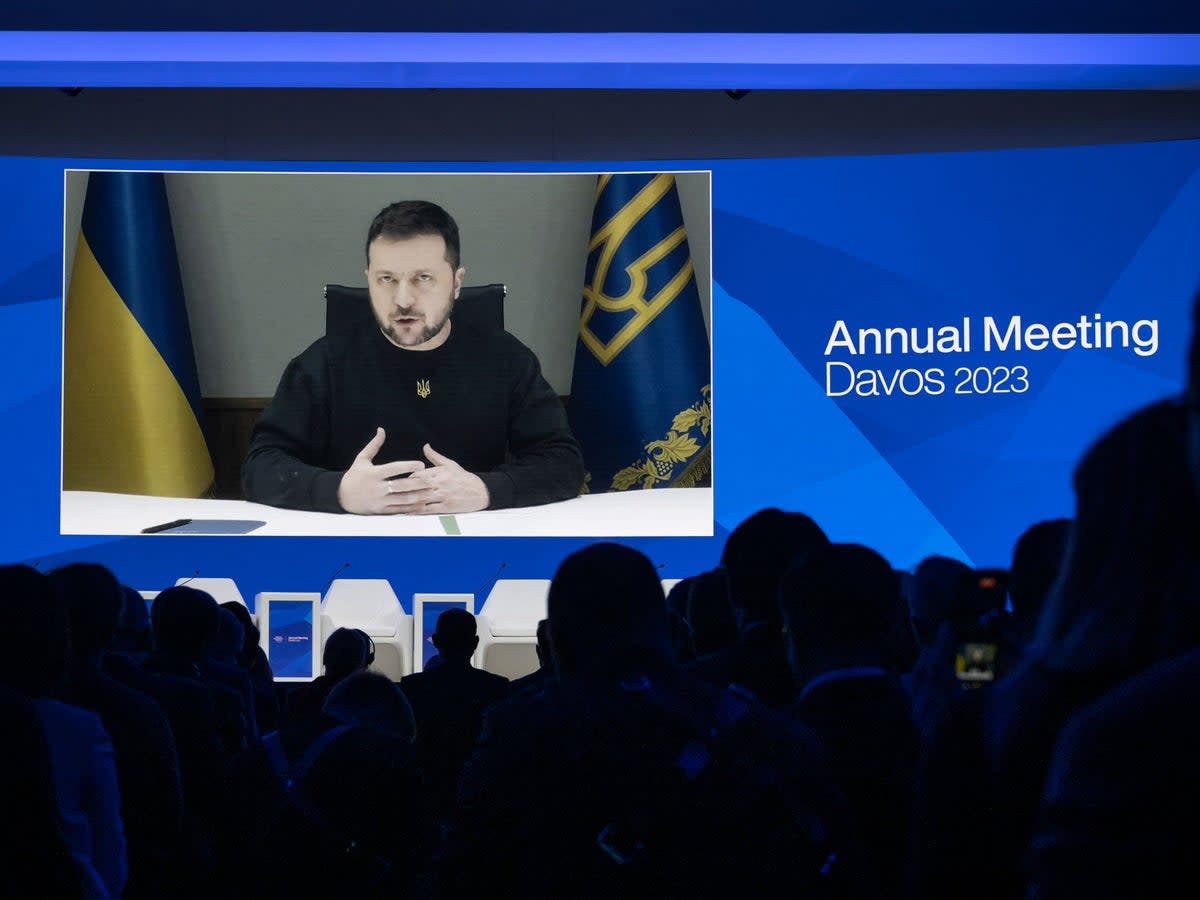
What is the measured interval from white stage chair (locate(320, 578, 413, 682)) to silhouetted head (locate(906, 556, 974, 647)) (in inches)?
239

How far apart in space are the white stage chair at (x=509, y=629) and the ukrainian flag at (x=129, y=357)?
232cm

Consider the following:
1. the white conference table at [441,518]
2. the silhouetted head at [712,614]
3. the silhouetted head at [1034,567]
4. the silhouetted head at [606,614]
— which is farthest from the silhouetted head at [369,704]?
the white conference table at [441,518]

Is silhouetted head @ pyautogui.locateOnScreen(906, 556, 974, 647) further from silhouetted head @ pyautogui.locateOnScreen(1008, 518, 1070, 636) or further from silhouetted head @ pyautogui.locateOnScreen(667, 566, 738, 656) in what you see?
silhouetted head @ pyautogui.locateOnScreen(667, 566, 738, 656)

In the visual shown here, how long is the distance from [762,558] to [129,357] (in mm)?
7882

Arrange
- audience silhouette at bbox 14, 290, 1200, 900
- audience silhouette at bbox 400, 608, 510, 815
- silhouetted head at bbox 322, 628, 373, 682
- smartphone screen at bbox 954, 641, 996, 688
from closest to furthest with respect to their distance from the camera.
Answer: audience silhouette at bbox 14, 290, 1200, 900, smartphone screen at bbox 954, 641, 996, 688, silhouetted head at bbox 322, 628, 373, 682, audience silhouette at bbox 400, 608, 510, 815

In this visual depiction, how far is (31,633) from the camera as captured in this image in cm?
239

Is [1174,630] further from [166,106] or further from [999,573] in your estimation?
[166,106]

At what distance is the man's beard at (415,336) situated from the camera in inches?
397

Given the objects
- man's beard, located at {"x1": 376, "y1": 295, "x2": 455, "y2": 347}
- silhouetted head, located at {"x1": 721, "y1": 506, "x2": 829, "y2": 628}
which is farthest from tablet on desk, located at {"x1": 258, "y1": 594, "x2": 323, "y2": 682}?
silhouetted head, located at {"x1": 721, "y1": 506, "x2": 829, "y2": 628}

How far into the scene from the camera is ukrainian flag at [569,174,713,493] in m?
9.97

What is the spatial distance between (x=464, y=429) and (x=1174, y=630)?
918cm

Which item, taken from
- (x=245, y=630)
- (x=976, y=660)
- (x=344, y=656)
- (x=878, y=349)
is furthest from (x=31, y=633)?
(x=878, y=349)

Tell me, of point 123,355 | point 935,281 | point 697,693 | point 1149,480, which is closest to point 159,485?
point 123,355

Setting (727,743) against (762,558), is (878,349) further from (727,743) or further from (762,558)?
(727,743)
